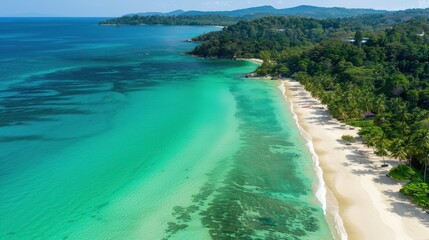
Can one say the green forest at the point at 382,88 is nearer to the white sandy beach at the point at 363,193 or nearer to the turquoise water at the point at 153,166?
the white sandy beach at the point at 363,193

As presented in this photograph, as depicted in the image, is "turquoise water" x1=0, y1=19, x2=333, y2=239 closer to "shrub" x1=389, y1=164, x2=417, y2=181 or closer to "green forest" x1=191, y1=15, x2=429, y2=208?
"shrub" x1=389, y1=164, x2=417, y2=181

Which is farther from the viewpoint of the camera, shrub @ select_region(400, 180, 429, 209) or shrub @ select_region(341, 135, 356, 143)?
shrub @ select_region(341, 135, 356, 143)

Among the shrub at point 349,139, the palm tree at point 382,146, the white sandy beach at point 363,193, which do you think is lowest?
the white sandy beach at point 363,193

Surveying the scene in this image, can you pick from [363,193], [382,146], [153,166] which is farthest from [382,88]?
[153,166]

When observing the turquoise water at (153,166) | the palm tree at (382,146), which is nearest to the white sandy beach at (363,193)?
the palm tree at (382,146)

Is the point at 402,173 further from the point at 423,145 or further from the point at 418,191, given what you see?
the point at 418,191

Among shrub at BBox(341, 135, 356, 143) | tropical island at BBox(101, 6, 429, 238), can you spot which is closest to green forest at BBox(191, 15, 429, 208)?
tropical island at BBox(101, 6, 429, 238)

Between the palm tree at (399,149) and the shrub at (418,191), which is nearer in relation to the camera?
the shrub at (418,191)
